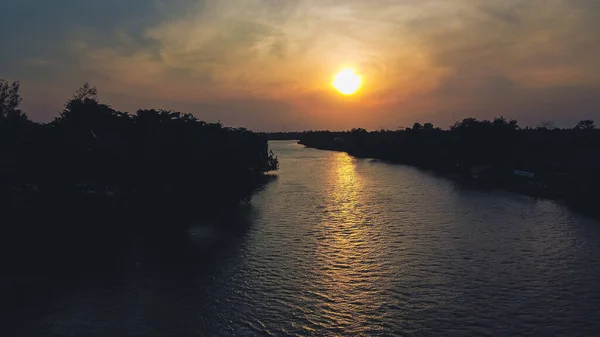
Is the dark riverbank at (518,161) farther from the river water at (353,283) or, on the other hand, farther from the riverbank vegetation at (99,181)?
the riverbank vegetation at (99,181)

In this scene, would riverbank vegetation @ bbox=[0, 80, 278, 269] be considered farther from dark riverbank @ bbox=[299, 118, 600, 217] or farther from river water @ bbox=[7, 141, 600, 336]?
dark riverbank @ bbox=[299, 118, 600, 217]

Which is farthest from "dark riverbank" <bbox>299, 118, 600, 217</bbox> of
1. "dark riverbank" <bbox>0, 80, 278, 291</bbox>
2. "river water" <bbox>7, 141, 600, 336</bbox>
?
"dark riverbank" <bbox>0, 80, 278, 291</bbox>

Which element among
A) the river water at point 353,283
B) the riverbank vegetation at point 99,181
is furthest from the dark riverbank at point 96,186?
the river water at point 353,283

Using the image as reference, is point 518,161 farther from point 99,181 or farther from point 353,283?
point 99,181

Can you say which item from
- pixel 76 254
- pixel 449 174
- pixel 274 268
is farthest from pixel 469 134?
pixel 76 254

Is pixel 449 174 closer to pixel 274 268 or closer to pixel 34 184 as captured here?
pixel 274 268

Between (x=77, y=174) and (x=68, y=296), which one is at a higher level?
(x=77, y=174)

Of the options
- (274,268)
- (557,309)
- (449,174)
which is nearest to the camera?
(557,309)
